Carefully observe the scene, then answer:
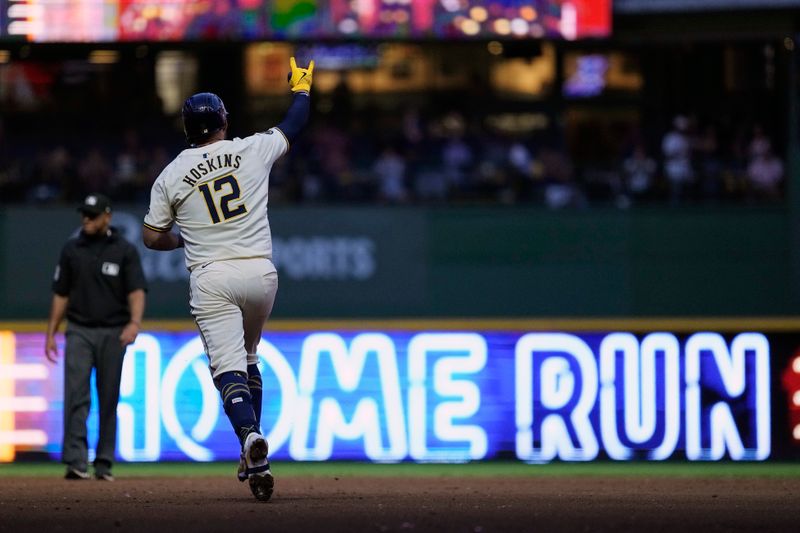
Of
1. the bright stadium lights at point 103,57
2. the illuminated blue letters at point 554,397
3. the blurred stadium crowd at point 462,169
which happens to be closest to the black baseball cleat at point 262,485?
the illuminated blue letters at point 554,397

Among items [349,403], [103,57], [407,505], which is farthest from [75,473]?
[103,57]

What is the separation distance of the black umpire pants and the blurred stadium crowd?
9709 millimetres

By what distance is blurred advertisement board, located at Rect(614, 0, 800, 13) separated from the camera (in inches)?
752

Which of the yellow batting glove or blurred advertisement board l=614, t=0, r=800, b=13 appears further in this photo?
blurred advertisement board l=614, t=0, r=800, b=13

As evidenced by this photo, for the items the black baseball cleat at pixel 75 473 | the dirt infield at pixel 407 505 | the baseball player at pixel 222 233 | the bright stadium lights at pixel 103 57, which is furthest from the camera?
the bright stadium lights at pixel 103 57

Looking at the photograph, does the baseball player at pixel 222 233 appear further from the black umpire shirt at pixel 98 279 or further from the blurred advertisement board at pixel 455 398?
the blurred advertisement board at pixel 455 398

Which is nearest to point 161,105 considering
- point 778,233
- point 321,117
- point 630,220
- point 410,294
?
point 321,117

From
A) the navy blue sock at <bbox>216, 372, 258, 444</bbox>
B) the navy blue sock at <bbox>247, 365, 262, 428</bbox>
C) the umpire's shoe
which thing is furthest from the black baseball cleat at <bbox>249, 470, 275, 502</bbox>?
the navy blue sock at <bbox>247, 365, 262, 428</bbox>

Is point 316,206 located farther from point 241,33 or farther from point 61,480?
point 61,480

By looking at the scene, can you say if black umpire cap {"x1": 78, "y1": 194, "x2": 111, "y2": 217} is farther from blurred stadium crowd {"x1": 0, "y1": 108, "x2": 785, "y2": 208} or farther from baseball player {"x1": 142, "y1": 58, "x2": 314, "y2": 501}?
blurred stadium crowd {"x1": 0, "y1": 108, "x2": 785, "y2": 208}

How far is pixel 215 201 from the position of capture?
738 cm

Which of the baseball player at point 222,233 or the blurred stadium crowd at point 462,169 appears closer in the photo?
the baseball player at point 222,233

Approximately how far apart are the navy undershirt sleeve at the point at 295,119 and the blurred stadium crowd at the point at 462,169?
11.9 meters

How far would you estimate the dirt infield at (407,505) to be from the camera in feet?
21.3
